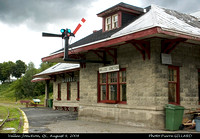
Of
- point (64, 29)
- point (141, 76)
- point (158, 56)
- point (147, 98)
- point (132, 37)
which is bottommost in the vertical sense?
point (147, 98)

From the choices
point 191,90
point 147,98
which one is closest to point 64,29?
point 147,98

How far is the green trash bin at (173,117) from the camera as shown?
9.43 meters

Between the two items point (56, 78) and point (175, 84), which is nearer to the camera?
point (175, 84)

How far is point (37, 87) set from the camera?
5288 cm

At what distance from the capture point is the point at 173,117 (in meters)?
9.41

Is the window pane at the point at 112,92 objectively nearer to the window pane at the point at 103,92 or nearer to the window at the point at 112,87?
the window at the point at 112,87

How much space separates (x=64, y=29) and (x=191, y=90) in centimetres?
671

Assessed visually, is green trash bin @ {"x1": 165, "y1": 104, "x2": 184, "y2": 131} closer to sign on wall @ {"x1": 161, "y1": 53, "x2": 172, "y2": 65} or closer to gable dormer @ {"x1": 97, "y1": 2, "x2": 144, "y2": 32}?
sign on wall @ {"x1": 161, "y1": 53, "x2": 172, "y2": 65}

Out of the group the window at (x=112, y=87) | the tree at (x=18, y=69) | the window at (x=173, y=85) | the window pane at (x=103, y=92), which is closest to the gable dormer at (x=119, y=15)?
the window at (x=112, y=87)

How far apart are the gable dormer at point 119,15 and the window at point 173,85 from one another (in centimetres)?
425

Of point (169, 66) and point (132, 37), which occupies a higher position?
point (132, 37)

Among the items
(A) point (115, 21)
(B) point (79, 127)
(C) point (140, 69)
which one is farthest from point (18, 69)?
(C) point (140, 69)

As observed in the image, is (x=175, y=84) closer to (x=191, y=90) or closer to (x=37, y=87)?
(x=191, y=90)

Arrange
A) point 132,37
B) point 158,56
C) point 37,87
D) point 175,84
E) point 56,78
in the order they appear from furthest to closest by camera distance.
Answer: point 37,87
point 56,78
point 175,84
point 158,56
point 132,37
